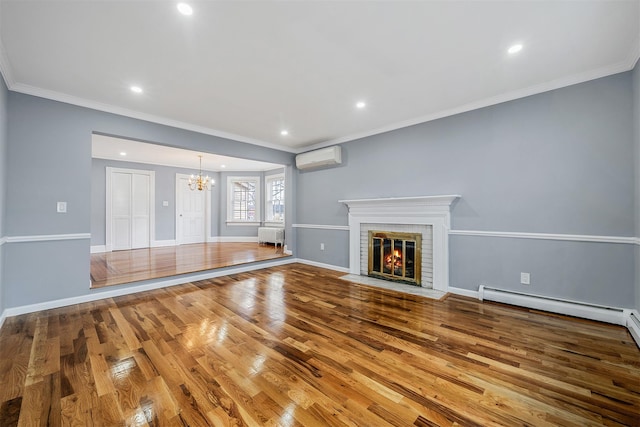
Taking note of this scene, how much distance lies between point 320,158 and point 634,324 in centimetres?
445

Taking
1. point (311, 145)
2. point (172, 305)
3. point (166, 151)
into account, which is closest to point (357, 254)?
point (311, 145)

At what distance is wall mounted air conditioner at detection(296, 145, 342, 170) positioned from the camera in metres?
4.85

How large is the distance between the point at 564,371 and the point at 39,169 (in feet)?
17.7

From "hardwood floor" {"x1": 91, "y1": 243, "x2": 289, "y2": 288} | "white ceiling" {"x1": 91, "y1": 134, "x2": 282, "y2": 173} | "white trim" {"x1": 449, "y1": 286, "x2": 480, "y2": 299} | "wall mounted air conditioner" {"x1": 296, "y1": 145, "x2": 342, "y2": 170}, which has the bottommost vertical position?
"white trim" {"x1": 449, "y1": 286, "x2": 480, "y2": 299}

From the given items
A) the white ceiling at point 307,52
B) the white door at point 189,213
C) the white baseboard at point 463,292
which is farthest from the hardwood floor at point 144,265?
the white baseboard at point 463,292

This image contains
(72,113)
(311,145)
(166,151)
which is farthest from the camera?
(166,151)

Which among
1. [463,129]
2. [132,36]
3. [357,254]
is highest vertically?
[132,36]

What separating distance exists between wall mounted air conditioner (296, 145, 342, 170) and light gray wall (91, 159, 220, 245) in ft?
15.2

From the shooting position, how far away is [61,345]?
2.21 meters

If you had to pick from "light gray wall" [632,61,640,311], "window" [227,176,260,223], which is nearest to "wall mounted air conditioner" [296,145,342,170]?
"light gray wall" [632,61,640,311]

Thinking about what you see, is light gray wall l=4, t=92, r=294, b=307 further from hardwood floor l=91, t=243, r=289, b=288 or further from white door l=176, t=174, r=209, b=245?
white door l=176, t=174, r=209, b=245

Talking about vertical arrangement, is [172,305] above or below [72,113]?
below

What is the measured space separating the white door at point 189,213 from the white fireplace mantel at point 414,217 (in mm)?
5928

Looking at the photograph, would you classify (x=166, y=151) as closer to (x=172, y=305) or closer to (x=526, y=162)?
(x=172, y=305)
